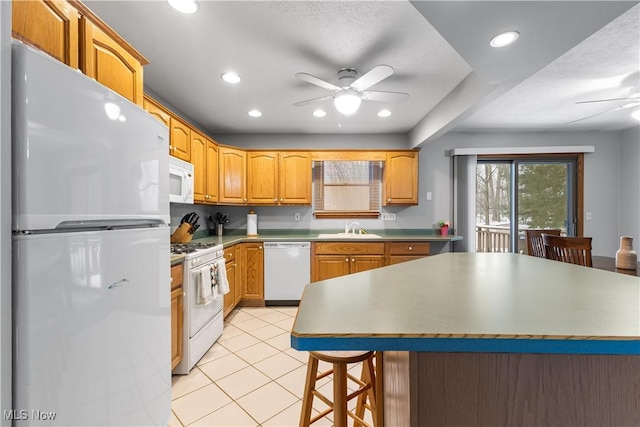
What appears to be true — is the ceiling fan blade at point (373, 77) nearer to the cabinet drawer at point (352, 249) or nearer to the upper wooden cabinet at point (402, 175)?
the upper wooden cabinet at point (402, 175)

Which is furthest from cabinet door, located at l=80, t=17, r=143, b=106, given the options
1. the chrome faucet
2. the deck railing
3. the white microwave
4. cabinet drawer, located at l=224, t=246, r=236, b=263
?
the deck railing

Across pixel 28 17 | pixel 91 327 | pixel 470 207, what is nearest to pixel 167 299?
pixel 91 327

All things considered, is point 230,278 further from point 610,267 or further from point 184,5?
point 610,267

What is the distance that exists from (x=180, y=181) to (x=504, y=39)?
2556mm

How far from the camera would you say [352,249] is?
3555mm

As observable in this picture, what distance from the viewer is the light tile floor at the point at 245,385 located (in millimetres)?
1634

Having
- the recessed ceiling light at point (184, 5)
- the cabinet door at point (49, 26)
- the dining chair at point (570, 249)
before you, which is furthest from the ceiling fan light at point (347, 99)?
the dining chair at point (570, 249)

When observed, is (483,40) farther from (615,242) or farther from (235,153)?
(615,242)

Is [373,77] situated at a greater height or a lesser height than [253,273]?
greater

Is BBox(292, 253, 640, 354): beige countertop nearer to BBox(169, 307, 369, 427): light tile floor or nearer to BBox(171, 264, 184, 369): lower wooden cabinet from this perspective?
BBox(169, 307, 369, 427): light tile floor

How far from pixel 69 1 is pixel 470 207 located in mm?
4290

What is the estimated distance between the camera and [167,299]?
1502mm

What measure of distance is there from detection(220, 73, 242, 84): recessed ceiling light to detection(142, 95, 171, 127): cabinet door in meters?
0.58

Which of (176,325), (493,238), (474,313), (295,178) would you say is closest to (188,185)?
(176,325)
